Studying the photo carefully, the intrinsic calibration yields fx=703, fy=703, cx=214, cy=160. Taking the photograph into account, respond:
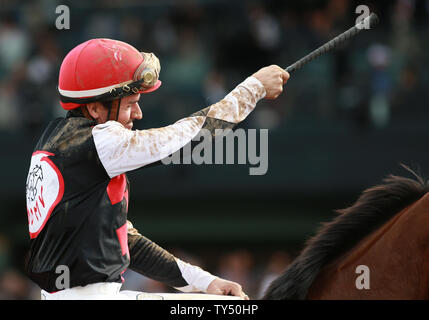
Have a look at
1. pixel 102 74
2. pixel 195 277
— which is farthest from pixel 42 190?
pixel 195 277

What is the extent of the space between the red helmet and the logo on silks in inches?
10.7

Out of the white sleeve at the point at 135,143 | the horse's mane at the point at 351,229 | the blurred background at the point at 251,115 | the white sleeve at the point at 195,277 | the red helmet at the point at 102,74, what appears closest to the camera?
the white sleeve at the point at 135,143

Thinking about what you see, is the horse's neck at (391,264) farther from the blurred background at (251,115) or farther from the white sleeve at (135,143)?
the blurred background at (251,115)

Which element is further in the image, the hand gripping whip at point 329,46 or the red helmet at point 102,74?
the hand gripping whip at point 329,46

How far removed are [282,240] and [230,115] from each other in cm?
691

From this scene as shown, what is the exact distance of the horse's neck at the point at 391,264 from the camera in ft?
9.07

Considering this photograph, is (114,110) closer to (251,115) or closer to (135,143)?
(135,143)

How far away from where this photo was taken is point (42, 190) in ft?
8.93

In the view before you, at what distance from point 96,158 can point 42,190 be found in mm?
258

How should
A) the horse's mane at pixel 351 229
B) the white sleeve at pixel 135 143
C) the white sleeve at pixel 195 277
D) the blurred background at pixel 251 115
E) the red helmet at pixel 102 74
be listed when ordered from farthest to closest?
the blurred background at pixel 251 115
the white sleeve at pixel 195 277
the horse's mane at pixel 351 229
the red helmet at pixel 102 74
the white sleeve at pixel 135 143

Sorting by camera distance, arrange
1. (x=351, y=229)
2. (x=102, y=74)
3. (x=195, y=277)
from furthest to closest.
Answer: (x=195, y=277)
(x=351, y=229)
(x=102, y=74)

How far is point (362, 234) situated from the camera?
302 cm

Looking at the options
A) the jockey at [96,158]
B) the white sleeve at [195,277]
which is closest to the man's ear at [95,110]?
the jockey at [96,158]

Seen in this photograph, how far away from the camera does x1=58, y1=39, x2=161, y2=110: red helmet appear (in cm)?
275
